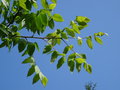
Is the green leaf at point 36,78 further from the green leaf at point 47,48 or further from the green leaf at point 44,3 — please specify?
the green leaf at point 44,3

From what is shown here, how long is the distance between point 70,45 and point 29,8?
27.0 inches

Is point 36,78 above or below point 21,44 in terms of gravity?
below

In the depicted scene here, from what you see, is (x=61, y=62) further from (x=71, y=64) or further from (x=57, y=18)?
(x=57, y=18)

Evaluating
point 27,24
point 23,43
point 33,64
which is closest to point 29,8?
point 27,24

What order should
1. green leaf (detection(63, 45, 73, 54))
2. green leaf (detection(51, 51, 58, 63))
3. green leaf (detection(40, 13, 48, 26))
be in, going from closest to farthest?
1. green leaf (detection(40, 13, 48, 26))
2. green leaf (detection(51, 51, 58, 63))
3. green leaf (detection(63, 45, 73, 54))

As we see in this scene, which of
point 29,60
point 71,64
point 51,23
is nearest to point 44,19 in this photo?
point 51,23

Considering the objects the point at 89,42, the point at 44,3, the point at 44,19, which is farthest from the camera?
the point at 89,42

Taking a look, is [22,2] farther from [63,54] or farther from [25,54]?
[63,54]

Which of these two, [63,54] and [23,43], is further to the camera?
[63,54]

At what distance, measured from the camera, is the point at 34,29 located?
254 centimetres

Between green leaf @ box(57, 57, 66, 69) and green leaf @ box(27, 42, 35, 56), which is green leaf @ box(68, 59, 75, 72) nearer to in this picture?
green leaf @ box(57, 57, 66, 69)

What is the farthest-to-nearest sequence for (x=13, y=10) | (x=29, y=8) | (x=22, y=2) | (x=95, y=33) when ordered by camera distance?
(x=95, y=33)
(x=13, y=10)
(x=29, y=8)
(x=22, y=2)

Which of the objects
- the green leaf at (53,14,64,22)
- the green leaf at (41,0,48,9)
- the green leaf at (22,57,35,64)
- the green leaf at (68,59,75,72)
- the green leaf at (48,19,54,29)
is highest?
the green leaf at (41,0,48,9)

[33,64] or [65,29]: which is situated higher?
[65,29]
